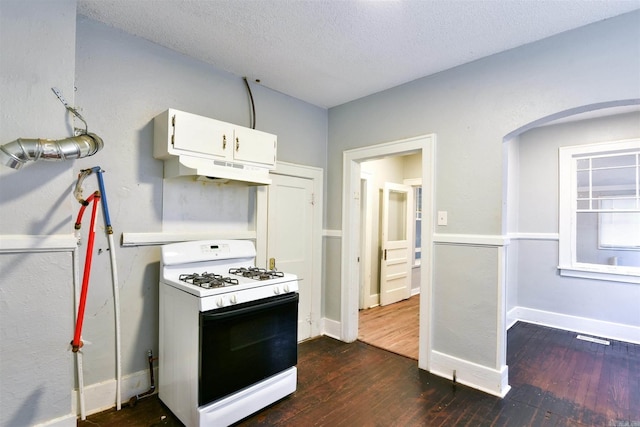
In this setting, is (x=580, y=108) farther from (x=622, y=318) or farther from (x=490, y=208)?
(x=622, y=318)

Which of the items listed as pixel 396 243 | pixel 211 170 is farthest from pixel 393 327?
pixel 211 170

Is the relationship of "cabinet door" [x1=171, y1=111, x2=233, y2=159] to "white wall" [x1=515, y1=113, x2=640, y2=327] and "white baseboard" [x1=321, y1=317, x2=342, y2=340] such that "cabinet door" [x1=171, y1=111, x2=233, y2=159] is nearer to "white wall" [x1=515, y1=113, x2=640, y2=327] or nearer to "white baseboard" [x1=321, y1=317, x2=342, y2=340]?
"white baseboard" [x1=321, y1=317, x2=342, y2=340]

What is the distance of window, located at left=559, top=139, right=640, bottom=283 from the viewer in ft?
12.7

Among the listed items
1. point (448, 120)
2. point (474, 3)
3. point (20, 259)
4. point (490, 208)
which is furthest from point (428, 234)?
point (20, 259)

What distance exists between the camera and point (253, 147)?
2.62 metres

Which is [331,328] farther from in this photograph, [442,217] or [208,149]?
[208,149]

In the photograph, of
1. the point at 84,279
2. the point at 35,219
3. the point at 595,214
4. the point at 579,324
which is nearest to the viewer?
the point at 35,219

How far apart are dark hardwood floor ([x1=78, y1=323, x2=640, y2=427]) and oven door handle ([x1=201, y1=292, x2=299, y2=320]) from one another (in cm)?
75

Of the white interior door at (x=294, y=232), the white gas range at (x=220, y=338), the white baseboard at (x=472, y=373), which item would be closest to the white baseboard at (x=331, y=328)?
the white interior door at (x=294, y=232)

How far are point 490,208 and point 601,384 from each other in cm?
180

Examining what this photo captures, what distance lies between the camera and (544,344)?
3.49 metres

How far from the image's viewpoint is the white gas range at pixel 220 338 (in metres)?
1.87

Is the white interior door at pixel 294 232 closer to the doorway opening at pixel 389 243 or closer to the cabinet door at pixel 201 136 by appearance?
the cabinet door at pixel 201 136

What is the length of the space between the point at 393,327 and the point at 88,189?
11.6ft
